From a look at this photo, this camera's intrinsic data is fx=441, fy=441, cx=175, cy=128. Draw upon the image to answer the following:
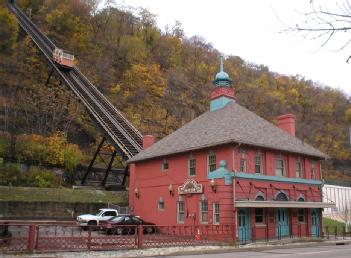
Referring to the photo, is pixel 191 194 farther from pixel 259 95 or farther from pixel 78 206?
pixel 259 95

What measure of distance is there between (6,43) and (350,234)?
49.1 meters

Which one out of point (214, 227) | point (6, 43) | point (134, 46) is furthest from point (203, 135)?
point (134, 46)

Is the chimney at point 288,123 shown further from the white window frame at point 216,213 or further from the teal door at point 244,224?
the white window frame at point 216,213

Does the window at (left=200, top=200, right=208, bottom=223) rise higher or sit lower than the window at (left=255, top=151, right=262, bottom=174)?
lower

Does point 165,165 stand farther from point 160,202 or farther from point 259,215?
point 259,215

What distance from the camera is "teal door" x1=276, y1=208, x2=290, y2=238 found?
30.8m

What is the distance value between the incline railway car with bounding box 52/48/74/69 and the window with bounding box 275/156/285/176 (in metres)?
33.3

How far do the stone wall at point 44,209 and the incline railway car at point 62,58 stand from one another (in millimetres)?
24353

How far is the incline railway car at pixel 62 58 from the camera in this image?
55500mm

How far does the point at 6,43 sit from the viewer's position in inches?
2379

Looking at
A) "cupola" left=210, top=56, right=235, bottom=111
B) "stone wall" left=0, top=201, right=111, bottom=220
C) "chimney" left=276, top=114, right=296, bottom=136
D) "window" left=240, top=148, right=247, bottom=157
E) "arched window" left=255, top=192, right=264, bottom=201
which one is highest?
"cupola" left=210, top=56, right=235, bottom=111

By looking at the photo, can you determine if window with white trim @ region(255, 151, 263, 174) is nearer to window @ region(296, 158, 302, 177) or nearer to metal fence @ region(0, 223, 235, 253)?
window @ region(296, 158, 302, 177)

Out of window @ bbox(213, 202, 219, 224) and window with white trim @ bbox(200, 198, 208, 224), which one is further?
window with white trim @ bbox(200, 198, 208, 224)

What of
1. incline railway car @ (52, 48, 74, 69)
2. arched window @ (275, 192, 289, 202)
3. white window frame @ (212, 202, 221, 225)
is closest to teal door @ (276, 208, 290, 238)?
arched window @ (275, 192, 289, 202)
